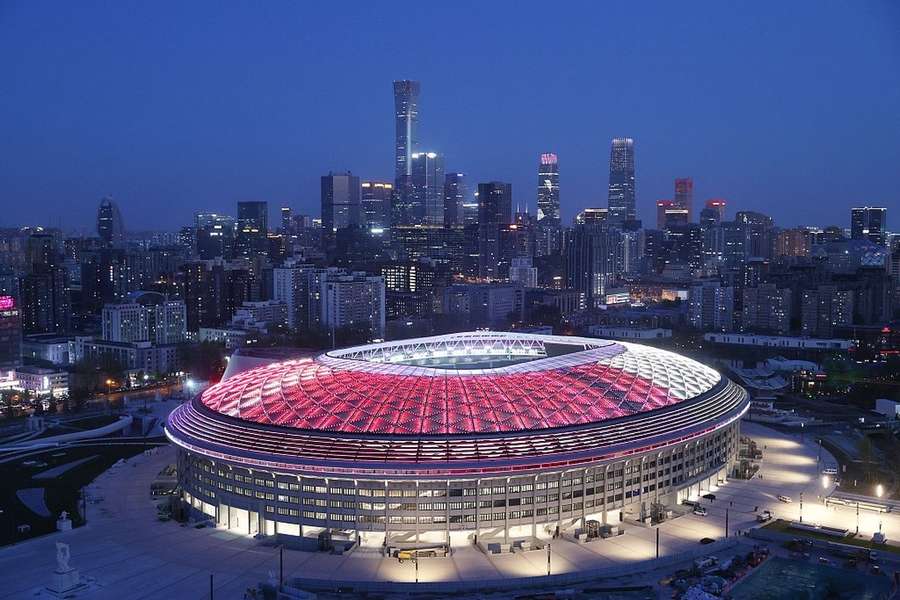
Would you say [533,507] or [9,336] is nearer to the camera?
[533,507]

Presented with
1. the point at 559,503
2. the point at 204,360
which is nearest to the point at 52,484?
the point at 559,503

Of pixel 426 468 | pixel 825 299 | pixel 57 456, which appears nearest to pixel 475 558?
pixel 426 468

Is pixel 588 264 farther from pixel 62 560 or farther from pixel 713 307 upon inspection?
pixel 62 560

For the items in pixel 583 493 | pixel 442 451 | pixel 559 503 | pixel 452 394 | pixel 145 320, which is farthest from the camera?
pixel 145 320

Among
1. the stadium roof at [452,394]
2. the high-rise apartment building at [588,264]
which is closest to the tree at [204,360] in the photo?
the stadium roof at [452,394]

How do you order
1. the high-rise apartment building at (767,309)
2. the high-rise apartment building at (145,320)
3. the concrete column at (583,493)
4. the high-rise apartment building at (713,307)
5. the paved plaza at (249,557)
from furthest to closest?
the high-rise apartment building at (713,307), the high-rise apartment building at (767,309), the high-rise apartment building at (145,320), the concrete column at (583,493), the paved plaza at (249,557)

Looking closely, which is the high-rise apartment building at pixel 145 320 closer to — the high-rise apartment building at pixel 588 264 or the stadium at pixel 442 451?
the stadium at pixel 442 451
